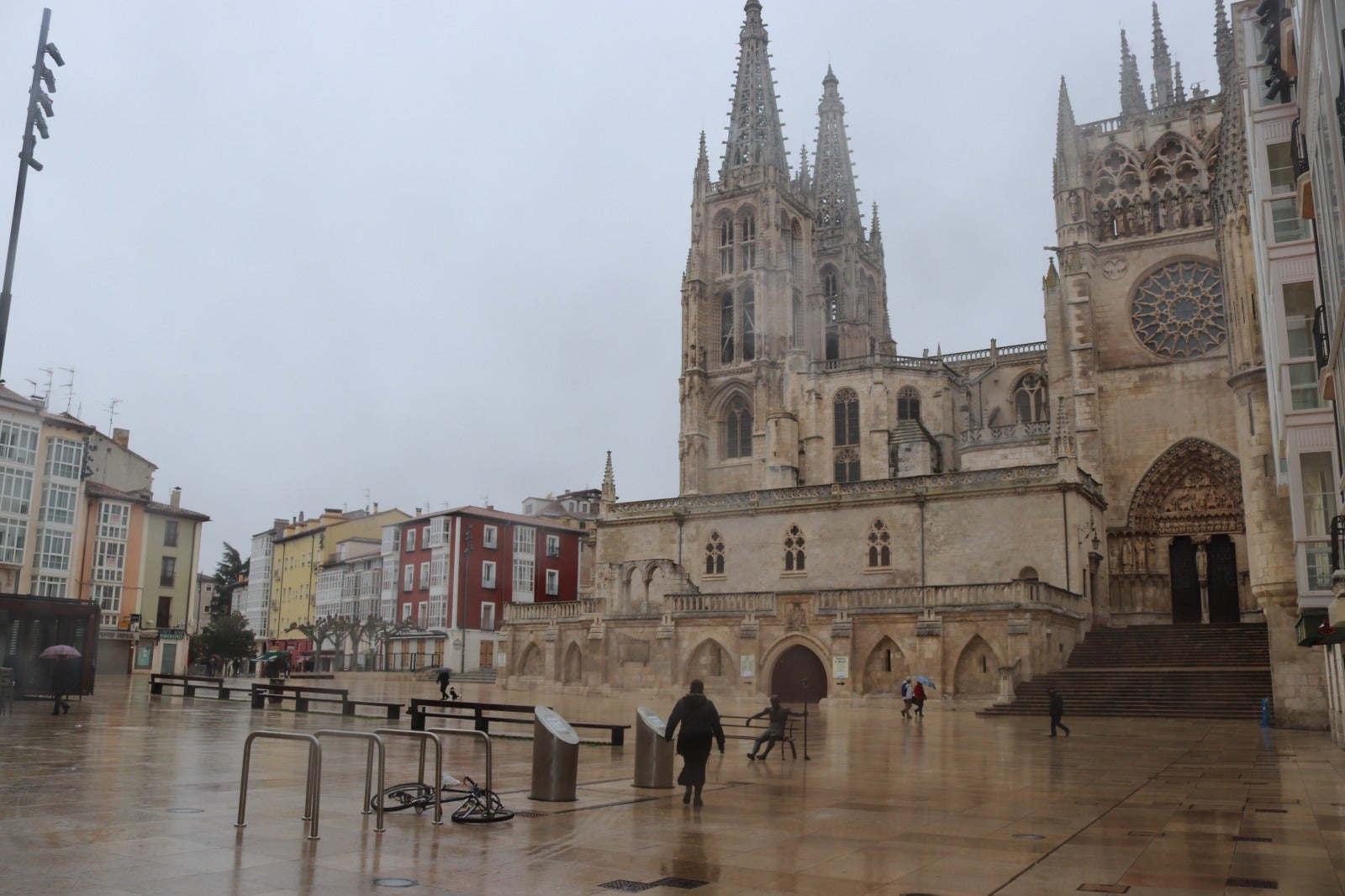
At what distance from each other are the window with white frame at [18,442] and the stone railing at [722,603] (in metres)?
29.3

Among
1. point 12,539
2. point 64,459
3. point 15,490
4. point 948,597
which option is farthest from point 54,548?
point 948,597

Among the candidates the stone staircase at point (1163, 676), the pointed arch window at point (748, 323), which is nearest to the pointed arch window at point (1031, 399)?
the pointed arch window at point (748, 323)

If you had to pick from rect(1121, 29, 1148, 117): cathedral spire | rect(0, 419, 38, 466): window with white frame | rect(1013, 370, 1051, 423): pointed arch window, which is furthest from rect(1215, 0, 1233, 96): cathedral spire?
rect(0, 419, 38, 466): window with white frame

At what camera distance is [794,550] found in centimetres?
4412

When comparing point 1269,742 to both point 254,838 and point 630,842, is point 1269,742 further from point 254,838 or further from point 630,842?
point 254,838

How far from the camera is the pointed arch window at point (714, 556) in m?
45.8

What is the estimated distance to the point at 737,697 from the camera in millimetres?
37812

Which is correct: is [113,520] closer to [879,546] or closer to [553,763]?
[879,546]

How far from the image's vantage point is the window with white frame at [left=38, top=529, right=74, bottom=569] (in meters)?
50.4

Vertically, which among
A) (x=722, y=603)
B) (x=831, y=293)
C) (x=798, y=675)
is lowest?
(x=798, y=675)

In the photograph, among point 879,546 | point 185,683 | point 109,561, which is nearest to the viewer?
point 185,683

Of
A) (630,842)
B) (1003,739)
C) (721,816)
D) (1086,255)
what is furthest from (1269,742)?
(1086,255)

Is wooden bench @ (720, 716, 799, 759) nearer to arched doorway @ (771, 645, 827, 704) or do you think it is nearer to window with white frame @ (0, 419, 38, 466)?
arched doorway @ (771, 645, 827, 704)

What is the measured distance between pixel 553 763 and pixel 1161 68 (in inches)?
2384
